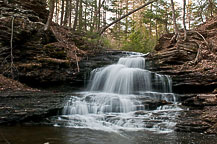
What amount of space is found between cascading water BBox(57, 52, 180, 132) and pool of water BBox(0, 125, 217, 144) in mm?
565

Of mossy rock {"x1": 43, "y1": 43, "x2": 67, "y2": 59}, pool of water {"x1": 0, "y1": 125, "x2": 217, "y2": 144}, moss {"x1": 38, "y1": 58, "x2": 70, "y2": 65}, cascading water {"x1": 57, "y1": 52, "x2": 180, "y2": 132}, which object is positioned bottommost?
pool of water {"x1": 0, "y1": 125, "x2": 217, "y2": 144}

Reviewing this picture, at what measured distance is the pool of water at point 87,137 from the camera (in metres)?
4.64

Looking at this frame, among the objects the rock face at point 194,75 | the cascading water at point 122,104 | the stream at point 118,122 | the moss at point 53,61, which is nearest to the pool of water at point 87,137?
the stream at point 118,122

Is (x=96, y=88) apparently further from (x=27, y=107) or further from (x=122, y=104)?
(x=27, y=107)

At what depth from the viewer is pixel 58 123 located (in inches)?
253

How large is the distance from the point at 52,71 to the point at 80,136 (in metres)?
6.83

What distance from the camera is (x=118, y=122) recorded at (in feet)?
21.3

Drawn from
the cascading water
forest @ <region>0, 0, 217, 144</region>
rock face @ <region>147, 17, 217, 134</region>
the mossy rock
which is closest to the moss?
forest @ <region>0, 0, 217, 144</region>

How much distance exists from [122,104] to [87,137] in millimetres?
3085

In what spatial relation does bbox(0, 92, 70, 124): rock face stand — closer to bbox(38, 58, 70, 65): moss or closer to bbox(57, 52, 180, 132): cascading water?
bbox(57, 52, 180, 132): cascading water

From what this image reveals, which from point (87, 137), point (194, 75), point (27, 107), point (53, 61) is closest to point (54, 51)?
point (53, 61)

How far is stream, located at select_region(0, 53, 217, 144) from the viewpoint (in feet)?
16.0

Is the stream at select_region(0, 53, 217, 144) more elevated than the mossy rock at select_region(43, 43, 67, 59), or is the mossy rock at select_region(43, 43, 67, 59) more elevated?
the mossy rock at select_region(43, 43, 67, 59)

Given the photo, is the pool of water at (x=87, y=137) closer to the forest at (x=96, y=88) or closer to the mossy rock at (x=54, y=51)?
the forest at (x=96, y=88)
